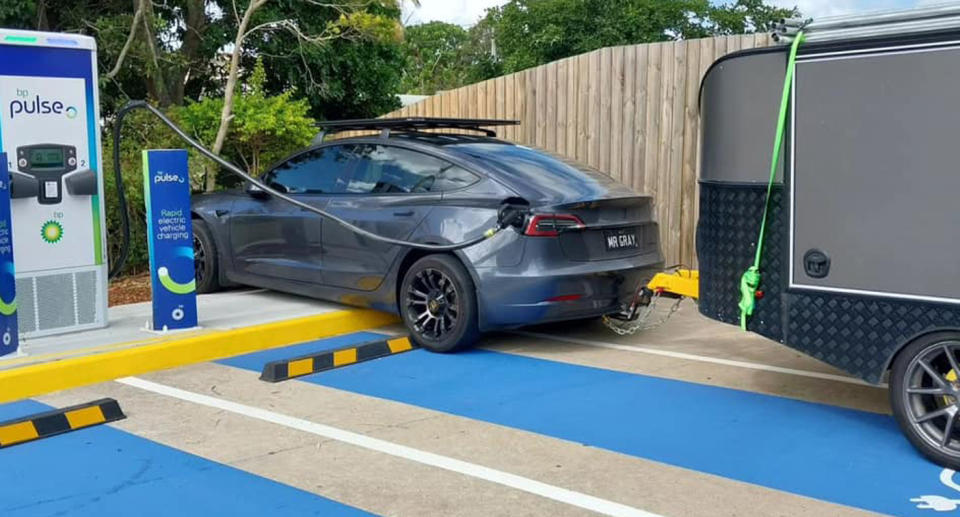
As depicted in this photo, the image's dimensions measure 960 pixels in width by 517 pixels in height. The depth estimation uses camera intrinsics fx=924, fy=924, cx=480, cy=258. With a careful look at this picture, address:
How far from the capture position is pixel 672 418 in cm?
536

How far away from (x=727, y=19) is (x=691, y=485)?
3706cm

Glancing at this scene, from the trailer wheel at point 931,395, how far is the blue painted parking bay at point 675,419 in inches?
4.9

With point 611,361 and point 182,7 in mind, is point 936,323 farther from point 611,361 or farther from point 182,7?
point 182,7

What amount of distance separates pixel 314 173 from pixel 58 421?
3.57m

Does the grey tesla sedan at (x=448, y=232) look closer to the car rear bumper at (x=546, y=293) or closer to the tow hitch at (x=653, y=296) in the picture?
the car rear bumper at (x=546, y=293)

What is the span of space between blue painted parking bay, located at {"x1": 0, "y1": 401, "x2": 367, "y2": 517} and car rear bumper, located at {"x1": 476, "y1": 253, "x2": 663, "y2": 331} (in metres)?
2.59

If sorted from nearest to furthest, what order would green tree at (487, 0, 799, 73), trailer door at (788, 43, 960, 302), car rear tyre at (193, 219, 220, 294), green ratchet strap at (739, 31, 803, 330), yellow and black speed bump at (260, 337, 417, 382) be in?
trailer door at (788, 43, 960, 302), green ratchet strap at (739, 31, 803, 330), yellow and black speed bump at (260, 337, 417, 382), car rear tyre at (193, 219, 220, 294), green tree at (487, 0, 799, 73)

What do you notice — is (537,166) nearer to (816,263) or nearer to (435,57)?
(816,263)

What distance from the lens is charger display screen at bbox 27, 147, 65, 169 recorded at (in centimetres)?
645

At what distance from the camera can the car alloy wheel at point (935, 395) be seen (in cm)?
448

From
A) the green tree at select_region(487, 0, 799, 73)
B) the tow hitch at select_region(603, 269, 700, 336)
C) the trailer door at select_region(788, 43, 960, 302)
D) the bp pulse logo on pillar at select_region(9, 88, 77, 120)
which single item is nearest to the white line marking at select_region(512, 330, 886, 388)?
the tow hitch at select_region(603, 269, 700, 336)

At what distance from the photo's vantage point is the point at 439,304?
22.7 feet

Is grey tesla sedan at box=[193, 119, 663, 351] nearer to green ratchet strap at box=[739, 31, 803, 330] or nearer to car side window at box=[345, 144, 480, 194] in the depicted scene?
car side window at box=[345, 144, 480, 194]

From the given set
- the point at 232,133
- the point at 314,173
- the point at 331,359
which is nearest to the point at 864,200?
the point at 331,359
